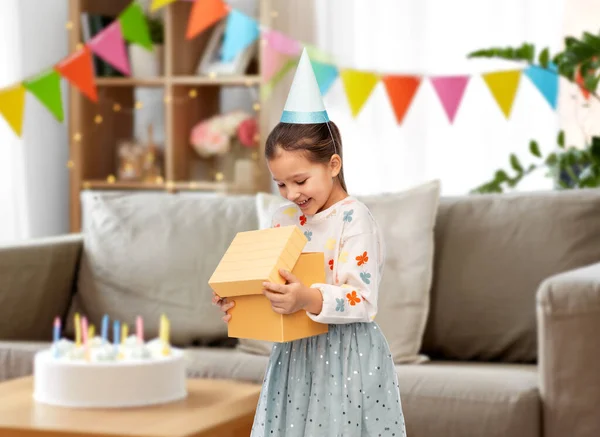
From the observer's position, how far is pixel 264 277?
1.21 metres

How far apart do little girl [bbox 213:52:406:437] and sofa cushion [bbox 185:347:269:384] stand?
867 mm

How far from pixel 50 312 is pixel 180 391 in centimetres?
90

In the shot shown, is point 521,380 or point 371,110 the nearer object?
point 521,380

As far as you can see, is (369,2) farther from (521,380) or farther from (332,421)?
(332,421)

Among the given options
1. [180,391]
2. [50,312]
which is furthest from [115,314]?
[180,391]

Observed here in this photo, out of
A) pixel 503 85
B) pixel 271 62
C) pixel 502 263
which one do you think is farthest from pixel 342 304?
pixel 271 62

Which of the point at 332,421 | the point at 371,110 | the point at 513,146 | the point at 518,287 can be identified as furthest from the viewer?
the point at 371,110

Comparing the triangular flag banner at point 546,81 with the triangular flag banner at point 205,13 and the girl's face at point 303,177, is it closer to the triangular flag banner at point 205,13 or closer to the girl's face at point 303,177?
the triangular flag banner at point 205,13

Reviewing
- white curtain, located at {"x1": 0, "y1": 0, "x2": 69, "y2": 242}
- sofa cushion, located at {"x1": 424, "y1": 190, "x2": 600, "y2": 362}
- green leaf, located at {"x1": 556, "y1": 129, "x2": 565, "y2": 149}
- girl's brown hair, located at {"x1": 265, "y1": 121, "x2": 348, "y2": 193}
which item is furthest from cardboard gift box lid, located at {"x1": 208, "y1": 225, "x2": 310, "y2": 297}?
white curtain, located at {"x1": 0, "y1": 0, "x2": 69, "y2": 242}

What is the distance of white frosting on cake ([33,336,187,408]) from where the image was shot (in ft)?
6.16

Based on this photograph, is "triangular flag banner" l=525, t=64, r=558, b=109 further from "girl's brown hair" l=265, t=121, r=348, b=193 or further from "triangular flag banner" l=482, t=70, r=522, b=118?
"girl's brown hair" l=265, t=121, r=348, b=193

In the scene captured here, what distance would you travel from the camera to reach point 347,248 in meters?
1.31

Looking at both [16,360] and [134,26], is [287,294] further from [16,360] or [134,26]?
[134,26]

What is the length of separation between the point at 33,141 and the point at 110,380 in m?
2.28
